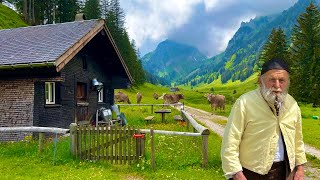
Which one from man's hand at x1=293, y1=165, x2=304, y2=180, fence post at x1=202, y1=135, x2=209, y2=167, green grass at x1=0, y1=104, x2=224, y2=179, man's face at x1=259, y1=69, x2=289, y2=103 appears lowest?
green grass at x1=0, y1=104, x2=224, y2=179

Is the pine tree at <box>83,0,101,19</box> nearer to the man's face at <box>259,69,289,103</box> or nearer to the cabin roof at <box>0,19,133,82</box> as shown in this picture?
the cabin roof at <box>0,19,133,82</box>

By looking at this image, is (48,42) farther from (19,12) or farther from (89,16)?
(19,12)

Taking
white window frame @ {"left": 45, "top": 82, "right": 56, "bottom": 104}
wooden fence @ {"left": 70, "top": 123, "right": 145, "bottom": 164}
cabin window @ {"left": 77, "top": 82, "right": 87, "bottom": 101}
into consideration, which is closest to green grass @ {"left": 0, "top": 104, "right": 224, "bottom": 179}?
wooden fence @ {"left": 70, "top": 123, "right": 145, "bottom": 164}

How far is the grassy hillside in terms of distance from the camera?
61344 mm

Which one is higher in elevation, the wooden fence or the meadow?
the wooden fence

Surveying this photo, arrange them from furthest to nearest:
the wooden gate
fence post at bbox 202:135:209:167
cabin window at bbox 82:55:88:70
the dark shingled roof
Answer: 1. cabin window at bbox 82:55:88:70
2. the dark shingled roof
3. the wooden gate
4. fence post at bbox 202:135:209:167

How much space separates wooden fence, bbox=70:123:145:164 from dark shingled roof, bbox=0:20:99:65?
4182mm

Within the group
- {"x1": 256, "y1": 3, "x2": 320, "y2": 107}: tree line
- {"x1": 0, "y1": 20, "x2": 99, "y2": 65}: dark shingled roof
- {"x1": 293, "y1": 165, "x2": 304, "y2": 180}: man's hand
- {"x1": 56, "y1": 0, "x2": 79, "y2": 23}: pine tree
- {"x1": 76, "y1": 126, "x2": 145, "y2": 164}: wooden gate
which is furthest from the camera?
{"x1": 56, "y1": 0, "x2": 79, "y2": 23}: pine tree

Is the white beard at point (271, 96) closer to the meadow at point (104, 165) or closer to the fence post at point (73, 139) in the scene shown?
the meadow at point (104, 165)

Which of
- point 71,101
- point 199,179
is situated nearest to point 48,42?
point 71,101

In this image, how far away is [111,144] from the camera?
1138 cm

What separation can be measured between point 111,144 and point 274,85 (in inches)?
320

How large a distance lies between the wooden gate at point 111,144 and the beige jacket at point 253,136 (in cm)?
754

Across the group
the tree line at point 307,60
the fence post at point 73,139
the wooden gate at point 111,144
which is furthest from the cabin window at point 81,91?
the tree line at point 307,60
